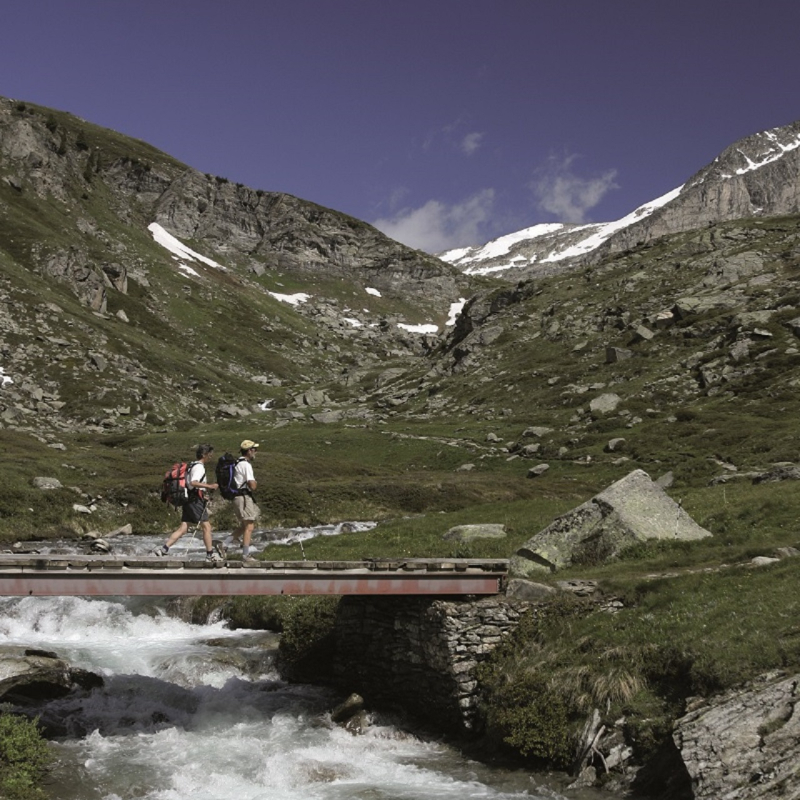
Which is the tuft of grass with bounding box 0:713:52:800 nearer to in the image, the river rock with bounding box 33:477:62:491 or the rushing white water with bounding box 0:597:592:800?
the rushing white water with bounding box 0:597:592:800

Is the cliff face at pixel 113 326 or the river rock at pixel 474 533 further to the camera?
the cliff face at pixel 113 326

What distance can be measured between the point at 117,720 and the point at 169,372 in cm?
10799

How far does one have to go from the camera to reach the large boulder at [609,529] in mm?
24016

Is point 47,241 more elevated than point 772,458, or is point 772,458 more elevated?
point 47,241

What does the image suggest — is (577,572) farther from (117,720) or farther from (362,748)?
(117,720)

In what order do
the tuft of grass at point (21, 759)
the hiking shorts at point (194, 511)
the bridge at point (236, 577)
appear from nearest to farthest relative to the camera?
1. the tuft of grass at point (21, 759)
2. the bridge at point (236, 577)
3. the hiking shorts at point (194, 511)

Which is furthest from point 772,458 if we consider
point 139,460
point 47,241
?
point 47,241

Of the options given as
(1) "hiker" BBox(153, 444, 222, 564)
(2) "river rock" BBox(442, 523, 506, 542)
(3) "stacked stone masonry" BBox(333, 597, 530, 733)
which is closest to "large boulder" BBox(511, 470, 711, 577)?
(3) "stacked stone masonry" BBox(333, 597, 530, 733)

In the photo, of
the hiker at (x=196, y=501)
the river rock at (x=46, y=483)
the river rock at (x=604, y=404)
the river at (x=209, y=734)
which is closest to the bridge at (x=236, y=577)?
the hiker at (x=196, y=501)

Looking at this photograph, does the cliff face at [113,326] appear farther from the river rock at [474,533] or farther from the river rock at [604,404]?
the river rock at [474,533]

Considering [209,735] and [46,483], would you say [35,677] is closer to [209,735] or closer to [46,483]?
[209,735]

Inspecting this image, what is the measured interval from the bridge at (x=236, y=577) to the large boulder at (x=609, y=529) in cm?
351

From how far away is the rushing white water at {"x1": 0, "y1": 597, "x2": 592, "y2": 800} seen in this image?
16.5 meters

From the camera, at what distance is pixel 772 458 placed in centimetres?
4422
